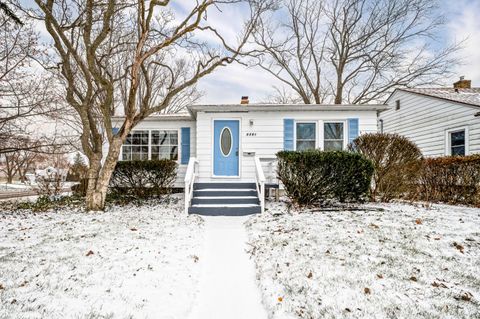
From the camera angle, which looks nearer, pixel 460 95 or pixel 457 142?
pixel 457 142

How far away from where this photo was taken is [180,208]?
290 inches

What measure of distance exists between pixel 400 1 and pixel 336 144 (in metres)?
14.6

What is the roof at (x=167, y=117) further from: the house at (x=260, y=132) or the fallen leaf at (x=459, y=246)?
the fallen leaf at (x=459, y=246)

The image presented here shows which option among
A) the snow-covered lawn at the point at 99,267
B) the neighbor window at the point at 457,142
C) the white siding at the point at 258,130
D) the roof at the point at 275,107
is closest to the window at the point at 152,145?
the white siding at the point at 258,130

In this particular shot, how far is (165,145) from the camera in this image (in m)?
10.2

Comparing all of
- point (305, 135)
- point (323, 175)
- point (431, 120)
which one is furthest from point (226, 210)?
point (431, 120)

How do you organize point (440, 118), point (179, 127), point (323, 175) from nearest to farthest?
point (323, 175) < point (179, 127) < point (440, 118)

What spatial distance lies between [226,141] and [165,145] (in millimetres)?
2602

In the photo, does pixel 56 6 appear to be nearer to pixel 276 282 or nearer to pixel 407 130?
pixel 276 282

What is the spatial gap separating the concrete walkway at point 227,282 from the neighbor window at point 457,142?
9.97 meters

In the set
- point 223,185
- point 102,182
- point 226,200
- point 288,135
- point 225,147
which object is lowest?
point 226,200

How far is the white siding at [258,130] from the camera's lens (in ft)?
29.9

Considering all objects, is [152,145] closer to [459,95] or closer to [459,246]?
[459,246]

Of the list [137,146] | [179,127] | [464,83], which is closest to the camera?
[179,127]
